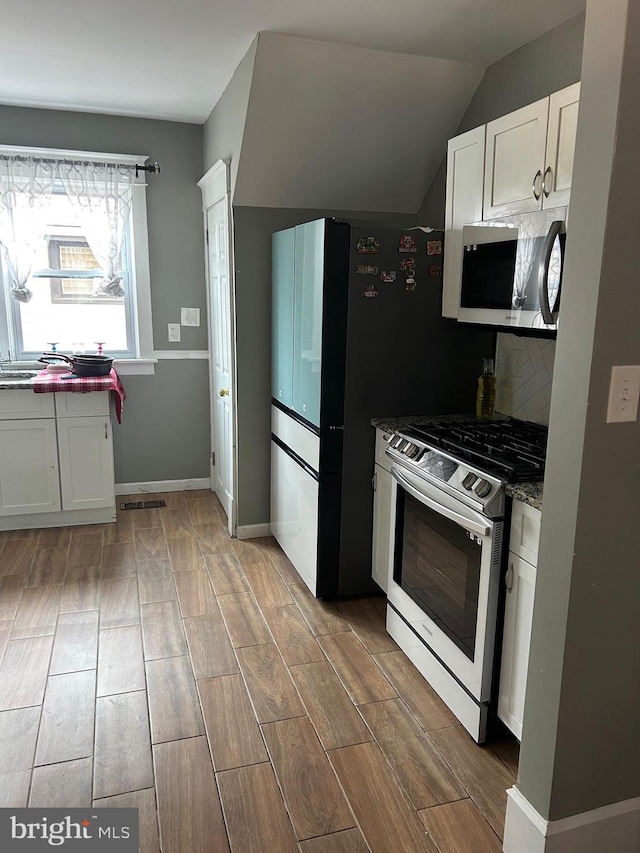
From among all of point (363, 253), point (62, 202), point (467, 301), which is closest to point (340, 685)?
point (467, 301)

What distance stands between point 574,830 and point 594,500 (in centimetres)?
88

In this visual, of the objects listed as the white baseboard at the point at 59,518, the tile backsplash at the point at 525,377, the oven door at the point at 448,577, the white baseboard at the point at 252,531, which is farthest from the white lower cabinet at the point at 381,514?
the white baseboard at the point at 59,518

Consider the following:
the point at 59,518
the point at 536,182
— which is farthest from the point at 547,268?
the point at 59,518

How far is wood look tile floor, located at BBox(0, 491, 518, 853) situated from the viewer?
1.84m

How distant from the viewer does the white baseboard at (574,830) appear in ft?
5.33

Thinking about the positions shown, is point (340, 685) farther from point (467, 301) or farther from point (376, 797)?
point (467, 301)

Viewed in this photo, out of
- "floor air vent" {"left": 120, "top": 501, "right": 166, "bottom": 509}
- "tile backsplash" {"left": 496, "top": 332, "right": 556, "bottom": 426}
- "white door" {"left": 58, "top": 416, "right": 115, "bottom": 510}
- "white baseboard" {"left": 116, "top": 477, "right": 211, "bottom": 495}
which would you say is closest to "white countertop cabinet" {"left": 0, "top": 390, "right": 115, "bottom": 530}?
"white door" {"left": 58, "top": 416, "right": 115, "bottom": 510}

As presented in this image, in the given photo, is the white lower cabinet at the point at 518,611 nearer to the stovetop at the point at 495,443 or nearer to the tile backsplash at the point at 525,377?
the stovetop at the point at 495,443

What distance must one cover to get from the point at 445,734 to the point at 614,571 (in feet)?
3.29

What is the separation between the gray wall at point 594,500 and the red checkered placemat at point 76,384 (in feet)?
9.65

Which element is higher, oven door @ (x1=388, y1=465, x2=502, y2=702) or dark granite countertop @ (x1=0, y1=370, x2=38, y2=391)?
dark granite countertop @ (x1=0, y1=370, x2=38, y2=391)

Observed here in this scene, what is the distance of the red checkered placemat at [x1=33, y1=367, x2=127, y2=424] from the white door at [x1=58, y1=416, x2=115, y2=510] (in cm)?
18

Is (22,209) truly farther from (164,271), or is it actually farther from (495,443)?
(495,443)

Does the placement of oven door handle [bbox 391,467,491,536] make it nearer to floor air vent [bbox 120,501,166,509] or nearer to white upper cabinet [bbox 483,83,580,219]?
white upper cabinet [bbox 483,83,580,219]
